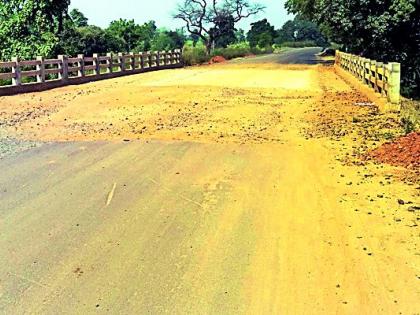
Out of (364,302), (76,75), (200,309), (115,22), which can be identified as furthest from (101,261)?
(115,22)

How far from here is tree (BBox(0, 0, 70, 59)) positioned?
106 ft

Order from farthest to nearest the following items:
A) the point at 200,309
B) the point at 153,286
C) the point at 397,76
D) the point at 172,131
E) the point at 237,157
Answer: the point at 397,76, the point at 172,131, the point at 237,157, the point at 153,286, the point at 200,309

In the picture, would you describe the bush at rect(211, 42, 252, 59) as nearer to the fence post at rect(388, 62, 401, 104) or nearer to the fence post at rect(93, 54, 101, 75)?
the fence post at rect(93, 54, 101, 75)

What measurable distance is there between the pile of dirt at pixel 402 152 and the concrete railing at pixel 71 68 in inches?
553

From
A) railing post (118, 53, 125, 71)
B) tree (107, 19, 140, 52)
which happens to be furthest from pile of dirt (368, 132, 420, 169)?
tree (107, 19, 140, 52)

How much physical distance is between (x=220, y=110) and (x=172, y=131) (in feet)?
10.3

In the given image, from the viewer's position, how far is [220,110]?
14.3 metres

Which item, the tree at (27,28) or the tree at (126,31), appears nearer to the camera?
the tree at (27,28)

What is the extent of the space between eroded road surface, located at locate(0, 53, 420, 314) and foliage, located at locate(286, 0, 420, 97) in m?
12.8

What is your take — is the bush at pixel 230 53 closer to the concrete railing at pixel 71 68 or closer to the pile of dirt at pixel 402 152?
the concrete railing at pixel 71 68

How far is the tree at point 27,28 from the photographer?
32375 millimetres

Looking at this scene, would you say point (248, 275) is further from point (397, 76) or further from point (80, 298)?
point (397, 76)

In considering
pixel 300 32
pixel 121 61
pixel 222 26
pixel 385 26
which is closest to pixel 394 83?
pixel 385 26

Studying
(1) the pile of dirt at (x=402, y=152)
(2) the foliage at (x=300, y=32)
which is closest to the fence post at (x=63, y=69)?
(1) the pile of dirt at (x=402, y=152)
